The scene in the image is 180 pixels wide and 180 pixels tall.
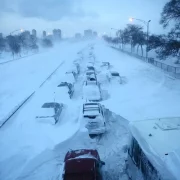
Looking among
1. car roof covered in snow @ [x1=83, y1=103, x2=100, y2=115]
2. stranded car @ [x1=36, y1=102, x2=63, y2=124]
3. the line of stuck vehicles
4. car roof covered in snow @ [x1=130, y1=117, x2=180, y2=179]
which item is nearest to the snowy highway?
stranded car @ [x1=36, y1=102, x2=63, y2=124]

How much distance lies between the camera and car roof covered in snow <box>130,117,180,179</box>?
4.23m

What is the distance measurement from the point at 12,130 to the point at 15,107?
4.47 metres

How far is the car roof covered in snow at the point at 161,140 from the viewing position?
4230 millimetres

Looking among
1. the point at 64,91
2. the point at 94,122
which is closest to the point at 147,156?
the point at 94,122

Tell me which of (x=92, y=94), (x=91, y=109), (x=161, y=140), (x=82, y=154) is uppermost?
(x=161, y=140)

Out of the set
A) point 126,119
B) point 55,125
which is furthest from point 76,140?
point 126,119

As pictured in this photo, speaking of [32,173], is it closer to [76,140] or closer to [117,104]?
[76,140]

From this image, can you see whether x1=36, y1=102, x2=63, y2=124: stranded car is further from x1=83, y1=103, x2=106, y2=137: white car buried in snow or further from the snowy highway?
x1=83, y1=103, x2=106, y2=137: white car buried in snow

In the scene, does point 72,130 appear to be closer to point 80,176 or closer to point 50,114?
point 50,114

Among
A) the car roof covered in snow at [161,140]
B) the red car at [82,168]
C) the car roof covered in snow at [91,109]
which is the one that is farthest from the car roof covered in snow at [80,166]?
the car roof covered in snow at [91,109]

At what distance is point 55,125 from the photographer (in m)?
11.0

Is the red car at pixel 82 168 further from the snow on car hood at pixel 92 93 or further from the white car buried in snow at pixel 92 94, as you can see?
the snow on car hood at pixel 92 93

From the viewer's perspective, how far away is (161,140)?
5.02 m

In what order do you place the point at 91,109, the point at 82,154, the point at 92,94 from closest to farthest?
the point at 82,154
the point at 91,109
the point at 92,94
